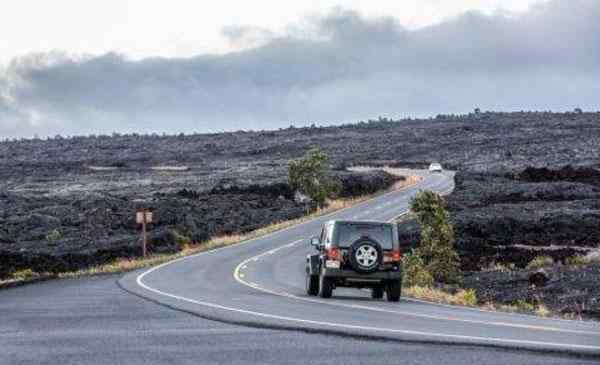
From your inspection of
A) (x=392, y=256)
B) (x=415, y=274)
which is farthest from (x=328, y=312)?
(x=415, y=274)

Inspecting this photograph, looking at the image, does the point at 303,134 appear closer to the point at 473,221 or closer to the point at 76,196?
the point at 76,196

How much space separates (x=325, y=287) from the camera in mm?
27562

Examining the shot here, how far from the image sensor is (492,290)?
35438mm

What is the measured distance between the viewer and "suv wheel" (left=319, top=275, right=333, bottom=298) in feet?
90.2

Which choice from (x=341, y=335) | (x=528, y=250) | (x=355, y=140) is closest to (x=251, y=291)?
(x=341, y=335)

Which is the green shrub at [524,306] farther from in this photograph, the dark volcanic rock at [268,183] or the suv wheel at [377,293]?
the dark volcanic rock at [268,183]

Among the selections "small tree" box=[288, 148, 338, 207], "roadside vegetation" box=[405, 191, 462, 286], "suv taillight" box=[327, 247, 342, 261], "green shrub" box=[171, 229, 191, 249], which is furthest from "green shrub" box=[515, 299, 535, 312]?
"small tree" box=[288, 148, 338, 207]

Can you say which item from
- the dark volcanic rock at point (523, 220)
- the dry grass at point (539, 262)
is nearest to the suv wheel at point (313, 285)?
the dry grass at point (539, 262)

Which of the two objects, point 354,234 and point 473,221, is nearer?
point 354,234

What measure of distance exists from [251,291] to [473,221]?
29.1m

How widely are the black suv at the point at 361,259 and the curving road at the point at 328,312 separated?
17.5 inches

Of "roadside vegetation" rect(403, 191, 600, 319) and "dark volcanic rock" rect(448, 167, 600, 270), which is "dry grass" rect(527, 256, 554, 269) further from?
"dark volcanic rock" rect(448, 167, 600, 270)

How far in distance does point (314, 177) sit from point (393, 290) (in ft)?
171

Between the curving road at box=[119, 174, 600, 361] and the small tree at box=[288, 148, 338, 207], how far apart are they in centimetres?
3224
